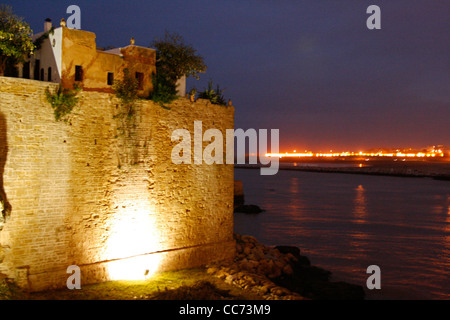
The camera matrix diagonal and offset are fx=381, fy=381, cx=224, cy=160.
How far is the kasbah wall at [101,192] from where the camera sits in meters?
7.10

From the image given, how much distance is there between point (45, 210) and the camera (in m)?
7.41

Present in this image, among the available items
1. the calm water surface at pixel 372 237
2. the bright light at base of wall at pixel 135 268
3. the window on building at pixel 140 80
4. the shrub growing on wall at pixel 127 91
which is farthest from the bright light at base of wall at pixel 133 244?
the calm water surface at pixel 372 237

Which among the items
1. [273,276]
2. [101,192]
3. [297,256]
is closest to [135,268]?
[101,192]

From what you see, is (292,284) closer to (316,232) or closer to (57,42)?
(57,42)

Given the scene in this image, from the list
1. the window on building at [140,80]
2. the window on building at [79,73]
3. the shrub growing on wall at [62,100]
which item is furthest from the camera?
the window on building at [140,80]

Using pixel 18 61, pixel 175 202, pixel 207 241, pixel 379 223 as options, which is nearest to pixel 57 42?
pixel 18 61

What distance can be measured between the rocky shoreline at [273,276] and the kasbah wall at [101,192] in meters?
0.75

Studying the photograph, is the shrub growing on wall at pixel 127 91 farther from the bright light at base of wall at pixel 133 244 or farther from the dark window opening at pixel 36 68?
the bright light at base of wall at pixel 133 244

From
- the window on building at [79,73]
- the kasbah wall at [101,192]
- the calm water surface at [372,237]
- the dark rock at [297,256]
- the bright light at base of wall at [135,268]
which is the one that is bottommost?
the calm water surface at [372,237]

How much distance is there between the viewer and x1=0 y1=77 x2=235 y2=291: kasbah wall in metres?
7.10

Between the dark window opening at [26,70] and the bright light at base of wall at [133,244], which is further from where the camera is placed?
the dark window opening at [26,70]

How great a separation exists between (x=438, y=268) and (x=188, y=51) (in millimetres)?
13287

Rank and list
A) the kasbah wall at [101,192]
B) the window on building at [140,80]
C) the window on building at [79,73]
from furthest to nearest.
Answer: the window on building at [140,80] → the window on building at [79,73] → the kasbah wall at [101,192]

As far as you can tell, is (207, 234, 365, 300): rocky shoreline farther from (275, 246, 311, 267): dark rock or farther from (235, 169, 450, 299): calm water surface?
(235, 169, 450, 299): calm water surface
